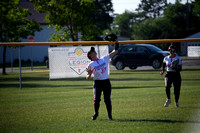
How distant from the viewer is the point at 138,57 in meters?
22.1

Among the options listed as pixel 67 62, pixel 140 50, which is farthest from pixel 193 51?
pixel 140 50

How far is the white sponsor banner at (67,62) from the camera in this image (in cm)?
1468

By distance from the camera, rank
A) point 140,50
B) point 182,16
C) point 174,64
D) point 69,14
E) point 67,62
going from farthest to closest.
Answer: point 182,16
point 69,14
point 140,50
point 67,62
point 174,64

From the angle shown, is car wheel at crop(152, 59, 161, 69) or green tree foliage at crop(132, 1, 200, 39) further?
green tree foliage at crop(132, 1, 200, 39)

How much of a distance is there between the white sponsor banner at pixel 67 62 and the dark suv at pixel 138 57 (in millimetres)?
6460

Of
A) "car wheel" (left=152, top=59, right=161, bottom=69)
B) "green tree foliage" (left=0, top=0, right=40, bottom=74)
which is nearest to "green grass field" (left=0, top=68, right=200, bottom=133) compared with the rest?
"car wheel" (left=152, top=59, right=161, bottom=69)

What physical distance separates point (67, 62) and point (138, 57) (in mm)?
8611

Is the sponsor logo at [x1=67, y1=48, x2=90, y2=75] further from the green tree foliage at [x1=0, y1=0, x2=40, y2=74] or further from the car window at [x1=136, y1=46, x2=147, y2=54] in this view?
the green tree foliage at [x1=0, y1=0, x2=40, y2=74]

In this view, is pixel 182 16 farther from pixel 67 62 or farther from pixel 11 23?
pixel 67 62

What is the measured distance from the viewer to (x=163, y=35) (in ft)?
202

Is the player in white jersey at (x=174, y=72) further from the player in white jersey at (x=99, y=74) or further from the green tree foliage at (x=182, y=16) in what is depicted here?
the green tree foliage at (x=182, y=16)

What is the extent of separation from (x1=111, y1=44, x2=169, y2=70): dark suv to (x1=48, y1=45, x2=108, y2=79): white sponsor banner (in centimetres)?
646

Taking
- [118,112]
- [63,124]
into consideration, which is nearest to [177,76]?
[118,112]

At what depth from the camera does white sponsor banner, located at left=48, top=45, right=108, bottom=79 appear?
48.2 feet
